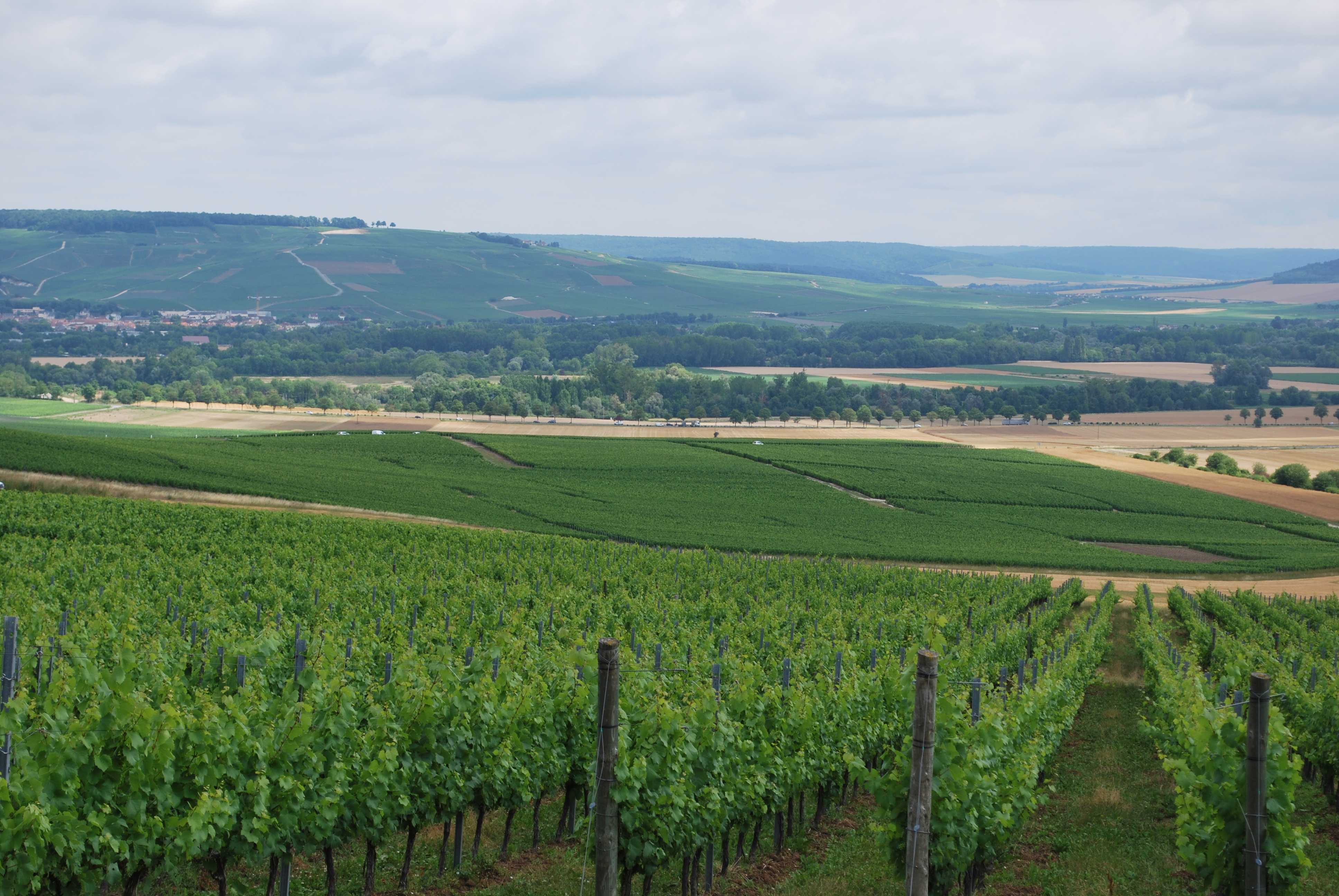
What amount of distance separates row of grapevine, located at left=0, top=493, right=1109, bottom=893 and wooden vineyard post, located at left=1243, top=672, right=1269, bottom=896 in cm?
352

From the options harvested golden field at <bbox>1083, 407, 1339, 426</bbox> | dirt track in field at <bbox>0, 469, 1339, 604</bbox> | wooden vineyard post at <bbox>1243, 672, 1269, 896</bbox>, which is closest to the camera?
wooden vineyard post at <bbox>1243, 672, 1269, 896</bbox>

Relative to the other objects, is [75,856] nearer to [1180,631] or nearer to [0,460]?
[1180,631]

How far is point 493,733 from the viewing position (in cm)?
1399

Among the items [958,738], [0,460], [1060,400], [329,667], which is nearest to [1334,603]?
[958,738]

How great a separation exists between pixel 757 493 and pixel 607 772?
68.6 meters

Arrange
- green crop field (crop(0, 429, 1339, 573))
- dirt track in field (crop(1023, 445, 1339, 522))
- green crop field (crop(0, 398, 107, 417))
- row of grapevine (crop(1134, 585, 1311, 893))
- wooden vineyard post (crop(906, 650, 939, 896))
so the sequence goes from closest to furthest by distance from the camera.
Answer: wooden vineyard post (crop(906, 650, 939, 896)) < row of grapevine (crop(1134, 585, 1311, 893)) < green crop field (crop(0, 429, 1339, 573)) < dirt track in field (crop(1023, 445, 1339, 522)) < green crop field (crop(0, 398, 107, 417))

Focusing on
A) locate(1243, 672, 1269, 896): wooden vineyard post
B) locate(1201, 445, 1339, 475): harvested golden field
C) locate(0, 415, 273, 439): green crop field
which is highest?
locate(1243, 672, 1269, 896): wooden vineyard post

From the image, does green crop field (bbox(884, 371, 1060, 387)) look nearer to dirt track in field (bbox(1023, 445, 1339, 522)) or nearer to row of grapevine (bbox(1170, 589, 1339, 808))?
dirt track in field (bbox(1023, 445, 1339, 522))

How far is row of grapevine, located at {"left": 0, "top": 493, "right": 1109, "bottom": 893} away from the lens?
1057 cm

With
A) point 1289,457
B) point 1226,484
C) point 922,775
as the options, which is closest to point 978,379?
point 1289,457

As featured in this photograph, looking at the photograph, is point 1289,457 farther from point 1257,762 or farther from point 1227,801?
point 1257,762

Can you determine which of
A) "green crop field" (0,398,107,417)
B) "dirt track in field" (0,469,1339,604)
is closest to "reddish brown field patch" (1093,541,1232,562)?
"dirt track in field" (0,469,1339,604)

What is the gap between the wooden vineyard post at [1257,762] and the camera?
9445 millimetres

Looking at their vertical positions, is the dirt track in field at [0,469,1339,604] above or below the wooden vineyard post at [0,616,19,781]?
below
